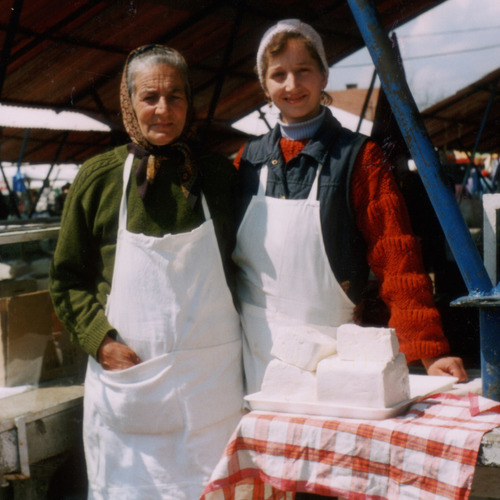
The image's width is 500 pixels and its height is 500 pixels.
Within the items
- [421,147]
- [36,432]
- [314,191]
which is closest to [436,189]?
[421,147]

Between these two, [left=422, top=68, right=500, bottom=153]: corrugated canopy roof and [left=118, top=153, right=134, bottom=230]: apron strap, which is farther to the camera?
[left=422, top=68, right=500, bottom=153]: corrugated canopy roof

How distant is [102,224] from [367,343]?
1022 mm

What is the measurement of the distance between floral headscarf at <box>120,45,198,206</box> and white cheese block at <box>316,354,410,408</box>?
83 centimetres

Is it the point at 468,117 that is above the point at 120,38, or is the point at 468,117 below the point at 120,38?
below

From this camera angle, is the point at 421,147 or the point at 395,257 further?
the point at 395,257

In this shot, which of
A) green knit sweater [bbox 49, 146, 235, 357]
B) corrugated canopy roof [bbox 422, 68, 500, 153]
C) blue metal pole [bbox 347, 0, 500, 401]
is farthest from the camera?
corrugated canopy roof [bbox 422, 68, 500, 153]

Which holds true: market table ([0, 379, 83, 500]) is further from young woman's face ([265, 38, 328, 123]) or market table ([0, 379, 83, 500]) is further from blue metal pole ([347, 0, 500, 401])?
blue metal pole ([347, 0, 500, 401])

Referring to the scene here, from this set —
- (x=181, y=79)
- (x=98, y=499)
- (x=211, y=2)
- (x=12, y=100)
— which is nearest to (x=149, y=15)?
(x=211, y=2)

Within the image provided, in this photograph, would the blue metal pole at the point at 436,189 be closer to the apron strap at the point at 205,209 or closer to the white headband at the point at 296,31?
the white headband at the point at 296,31

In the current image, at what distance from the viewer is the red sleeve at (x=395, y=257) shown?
1.91 metres

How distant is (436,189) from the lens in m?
1.78

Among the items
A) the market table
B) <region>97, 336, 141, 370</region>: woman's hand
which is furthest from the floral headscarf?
the market table

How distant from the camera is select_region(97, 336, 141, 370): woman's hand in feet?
6.78

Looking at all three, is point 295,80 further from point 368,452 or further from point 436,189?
point 368,452
